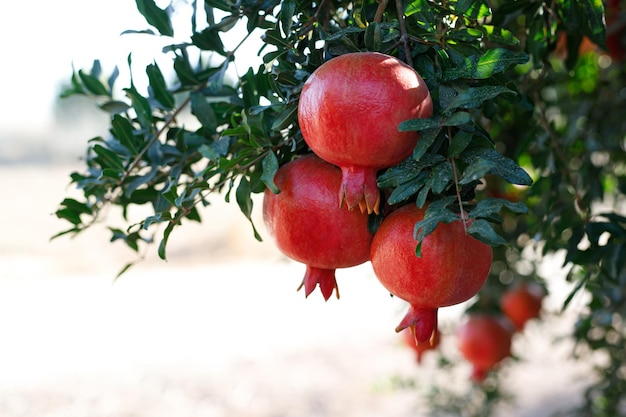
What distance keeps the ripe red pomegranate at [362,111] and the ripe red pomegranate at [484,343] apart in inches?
38.3

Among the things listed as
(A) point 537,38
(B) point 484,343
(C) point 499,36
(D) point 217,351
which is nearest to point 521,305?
(B) point 484,343

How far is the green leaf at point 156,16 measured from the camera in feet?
2.20

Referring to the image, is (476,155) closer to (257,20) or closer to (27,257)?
(257,20)

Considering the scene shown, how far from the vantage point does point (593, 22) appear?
2.39ft

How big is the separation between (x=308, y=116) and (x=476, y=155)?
0.39ft

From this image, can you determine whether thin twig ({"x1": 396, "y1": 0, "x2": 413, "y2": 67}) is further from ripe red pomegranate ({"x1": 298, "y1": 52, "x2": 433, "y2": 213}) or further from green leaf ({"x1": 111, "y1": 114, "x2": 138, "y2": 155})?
green leaf ({"x1": 111, "y1": 114, "x2": 138, "y2": 155})

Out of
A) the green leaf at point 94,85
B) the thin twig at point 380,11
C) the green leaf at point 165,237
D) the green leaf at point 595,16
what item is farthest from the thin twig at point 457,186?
the green leaf at point 94,85

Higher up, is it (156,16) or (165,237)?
(156,16)

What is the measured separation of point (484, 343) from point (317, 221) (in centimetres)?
94

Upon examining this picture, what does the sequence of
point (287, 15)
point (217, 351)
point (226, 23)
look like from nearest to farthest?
point (287, 15)
point (226, 23)
point (217, 351)

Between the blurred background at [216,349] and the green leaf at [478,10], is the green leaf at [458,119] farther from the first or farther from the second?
the blurred background at [216,349]

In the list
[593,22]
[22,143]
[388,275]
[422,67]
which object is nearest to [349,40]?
[422,67]

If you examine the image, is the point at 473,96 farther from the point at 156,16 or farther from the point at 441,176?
the point at 156,16

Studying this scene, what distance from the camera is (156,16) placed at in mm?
684
